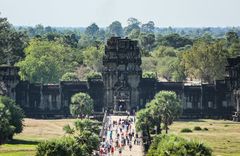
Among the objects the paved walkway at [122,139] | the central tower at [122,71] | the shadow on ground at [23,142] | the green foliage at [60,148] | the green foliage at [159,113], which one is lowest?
the shadow on ground at [23,142]

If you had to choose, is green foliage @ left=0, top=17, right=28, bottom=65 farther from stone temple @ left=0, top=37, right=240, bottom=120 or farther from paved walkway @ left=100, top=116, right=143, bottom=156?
paved walkway @ left=100, top=116, right=143, bottom=156

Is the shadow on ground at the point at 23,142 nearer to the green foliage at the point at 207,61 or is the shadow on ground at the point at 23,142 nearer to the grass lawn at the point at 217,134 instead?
the grass lawn at the point at 217,134

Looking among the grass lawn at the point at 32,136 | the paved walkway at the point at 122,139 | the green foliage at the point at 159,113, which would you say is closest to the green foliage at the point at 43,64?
the grass lawn at the point at 32,136

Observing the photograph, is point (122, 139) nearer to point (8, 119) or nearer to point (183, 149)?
point (8, 119)

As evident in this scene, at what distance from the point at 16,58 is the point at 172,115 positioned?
67.8m

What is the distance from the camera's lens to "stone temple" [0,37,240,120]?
423 ft

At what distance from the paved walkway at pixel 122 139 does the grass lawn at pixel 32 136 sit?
306 inches

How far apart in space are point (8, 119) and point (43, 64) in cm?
5573

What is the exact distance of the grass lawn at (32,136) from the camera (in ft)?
282

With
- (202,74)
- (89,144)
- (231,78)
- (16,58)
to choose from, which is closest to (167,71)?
(202,74)

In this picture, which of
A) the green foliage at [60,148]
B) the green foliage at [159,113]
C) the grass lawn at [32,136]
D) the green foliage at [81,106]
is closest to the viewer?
the green foliage at [60,148]

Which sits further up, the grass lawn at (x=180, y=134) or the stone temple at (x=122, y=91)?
the stone temple at (x=122, y=91)

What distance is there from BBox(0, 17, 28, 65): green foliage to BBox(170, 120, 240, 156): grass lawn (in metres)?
48.7

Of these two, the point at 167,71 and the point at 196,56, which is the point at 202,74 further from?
the point at 167,71
